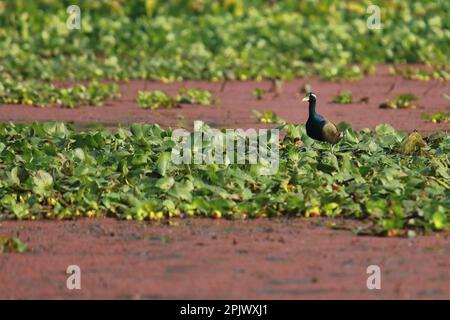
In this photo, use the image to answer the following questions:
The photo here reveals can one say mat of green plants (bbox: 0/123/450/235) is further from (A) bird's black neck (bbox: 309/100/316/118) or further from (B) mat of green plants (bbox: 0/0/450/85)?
(B) mat of green plants (bbox: 0/0/450/85)

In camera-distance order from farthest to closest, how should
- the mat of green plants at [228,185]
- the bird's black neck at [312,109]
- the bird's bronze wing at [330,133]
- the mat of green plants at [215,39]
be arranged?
the mat of green plants at [215,39]
the bird's black neck at [312,109]
the bird's bronze wing at [330,133]
the mat of green plants at [228,185]

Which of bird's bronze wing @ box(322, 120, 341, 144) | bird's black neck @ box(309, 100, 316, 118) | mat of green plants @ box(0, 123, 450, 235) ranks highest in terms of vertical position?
bird's black neck @ box(309, 100, 316, 118)

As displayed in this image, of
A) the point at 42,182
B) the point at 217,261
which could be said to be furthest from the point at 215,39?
the point at 217,261

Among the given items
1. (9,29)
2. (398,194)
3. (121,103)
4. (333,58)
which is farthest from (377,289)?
(9,29)

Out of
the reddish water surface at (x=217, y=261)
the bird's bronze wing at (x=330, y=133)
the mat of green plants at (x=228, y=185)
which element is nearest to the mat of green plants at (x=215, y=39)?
the bird's bronze wing at (x=330, y=133)

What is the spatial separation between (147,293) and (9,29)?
14363 millimetres

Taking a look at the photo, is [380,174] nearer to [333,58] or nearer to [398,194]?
[398,194]

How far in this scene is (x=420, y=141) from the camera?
→ 1130 centimetres

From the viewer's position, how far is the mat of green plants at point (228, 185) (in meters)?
9.62

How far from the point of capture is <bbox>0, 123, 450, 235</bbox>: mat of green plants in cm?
962

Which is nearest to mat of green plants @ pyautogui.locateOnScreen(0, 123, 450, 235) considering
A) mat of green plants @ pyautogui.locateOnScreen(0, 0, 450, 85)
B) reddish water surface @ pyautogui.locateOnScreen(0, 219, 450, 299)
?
reddish water surface @ pyautogui.locateOnScreen(0, 219, 450, 299)

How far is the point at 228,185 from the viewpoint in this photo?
32.9 ft

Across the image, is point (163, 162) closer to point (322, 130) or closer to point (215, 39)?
point (322, 130)

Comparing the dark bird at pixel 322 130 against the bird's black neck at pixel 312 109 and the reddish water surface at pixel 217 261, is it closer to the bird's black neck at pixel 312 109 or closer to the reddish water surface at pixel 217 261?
the bird's black neck at pixel 312 109
